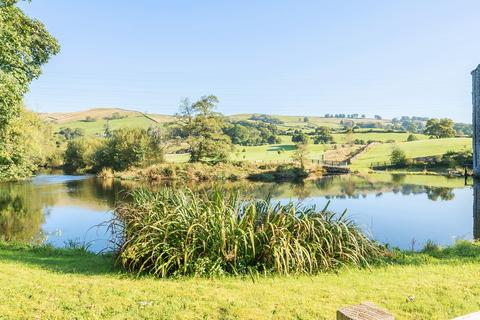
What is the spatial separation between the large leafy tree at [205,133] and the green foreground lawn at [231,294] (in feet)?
136

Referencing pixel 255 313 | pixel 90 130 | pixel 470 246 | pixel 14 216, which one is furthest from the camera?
pixel 90 130

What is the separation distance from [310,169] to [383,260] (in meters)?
44.2

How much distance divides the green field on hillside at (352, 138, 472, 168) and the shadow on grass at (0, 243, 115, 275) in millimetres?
55300

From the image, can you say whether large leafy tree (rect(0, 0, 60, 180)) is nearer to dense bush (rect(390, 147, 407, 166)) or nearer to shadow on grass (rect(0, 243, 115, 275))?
shadow on grass (rect(0, 243, 115, 275))

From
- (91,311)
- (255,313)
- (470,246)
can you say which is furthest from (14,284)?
(470,246)

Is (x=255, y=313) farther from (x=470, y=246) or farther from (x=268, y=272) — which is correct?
(x=470, y=246)

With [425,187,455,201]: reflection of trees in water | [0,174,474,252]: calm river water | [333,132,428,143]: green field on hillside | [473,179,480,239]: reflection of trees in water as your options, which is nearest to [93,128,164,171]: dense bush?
[0,174,474,252]: calm river water

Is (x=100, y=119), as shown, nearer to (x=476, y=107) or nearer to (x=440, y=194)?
(x=476, y=107)

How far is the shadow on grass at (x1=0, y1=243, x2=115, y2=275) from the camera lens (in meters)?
7.51

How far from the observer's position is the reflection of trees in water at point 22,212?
51.7ft

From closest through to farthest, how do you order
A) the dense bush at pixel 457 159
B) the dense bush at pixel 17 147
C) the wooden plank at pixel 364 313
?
1. the wooden plank at pixel 364 313
2. the dense bush at pixel 17 147
3. the dense bush at pixel 457 159

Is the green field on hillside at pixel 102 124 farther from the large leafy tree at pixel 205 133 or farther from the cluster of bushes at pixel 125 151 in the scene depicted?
the large leafy tree at pixel 205 133

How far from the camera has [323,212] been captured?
8.83 metres

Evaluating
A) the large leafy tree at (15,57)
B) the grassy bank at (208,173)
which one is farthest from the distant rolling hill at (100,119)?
the large leafy tree at (15,57)
